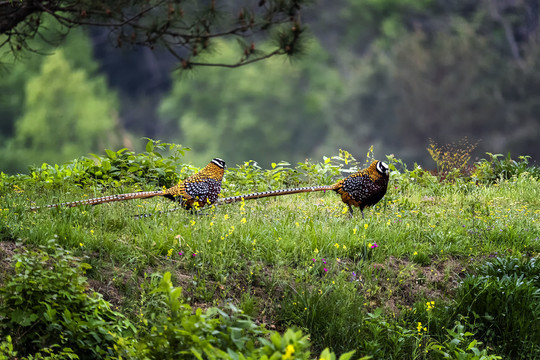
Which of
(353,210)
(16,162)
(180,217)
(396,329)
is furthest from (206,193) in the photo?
(16,162)

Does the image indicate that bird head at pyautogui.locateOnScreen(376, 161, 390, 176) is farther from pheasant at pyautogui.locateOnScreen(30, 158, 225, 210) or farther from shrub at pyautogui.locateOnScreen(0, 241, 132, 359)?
shrub at pyautogui.locateOnScreen(0, 241, 132, 359)

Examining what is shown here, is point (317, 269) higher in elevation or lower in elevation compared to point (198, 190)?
lower

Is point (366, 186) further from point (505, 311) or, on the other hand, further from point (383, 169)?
point (505, 311)

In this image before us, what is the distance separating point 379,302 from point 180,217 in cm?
230

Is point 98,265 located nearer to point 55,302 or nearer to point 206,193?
point 55,302

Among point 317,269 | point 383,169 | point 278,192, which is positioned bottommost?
point 317,269

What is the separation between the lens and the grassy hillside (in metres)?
4.52

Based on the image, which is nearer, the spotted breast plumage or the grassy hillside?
the grassy hillside

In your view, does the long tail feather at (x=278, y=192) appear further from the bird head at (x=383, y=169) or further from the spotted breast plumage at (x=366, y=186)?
the bird head at (x=383, y=169)

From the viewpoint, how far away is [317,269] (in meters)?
5.11

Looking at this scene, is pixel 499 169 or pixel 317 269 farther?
pixel 499 169

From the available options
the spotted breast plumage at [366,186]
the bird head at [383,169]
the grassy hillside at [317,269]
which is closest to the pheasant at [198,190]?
the grassy hillside at [317,269]

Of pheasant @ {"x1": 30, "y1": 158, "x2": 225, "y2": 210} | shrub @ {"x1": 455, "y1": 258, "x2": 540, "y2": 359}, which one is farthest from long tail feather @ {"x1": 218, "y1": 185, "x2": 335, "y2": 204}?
shrub @ {"x1": 455, "y1": 258, "x2": 540, "y2": 359}

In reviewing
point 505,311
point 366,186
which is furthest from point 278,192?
point 505,311
